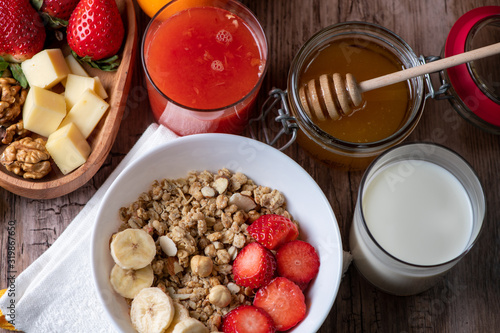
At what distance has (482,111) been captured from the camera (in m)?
1.32

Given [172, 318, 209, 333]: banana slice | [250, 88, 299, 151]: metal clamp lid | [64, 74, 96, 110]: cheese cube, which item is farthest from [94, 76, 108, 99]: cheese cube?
[172, 318, 209, 333]: banana slice

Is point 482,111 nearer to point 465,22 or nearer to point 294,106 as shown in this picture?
point 465,22

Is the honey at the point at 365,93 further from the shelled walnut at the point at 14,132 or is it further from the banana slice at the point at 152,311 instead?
the shelled walnut at the point at 14,132

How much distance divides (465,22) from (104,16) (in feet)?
2.85

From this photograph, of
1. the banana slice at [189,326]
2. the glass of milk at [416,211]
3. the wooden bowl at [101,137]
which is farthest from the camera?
the wooden bowl at [101,137]

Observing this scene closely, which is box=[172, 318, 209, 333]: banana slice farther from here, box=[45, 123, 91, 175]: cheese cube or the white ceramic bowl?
box=[45, 123, 91, 175]: cheese cube

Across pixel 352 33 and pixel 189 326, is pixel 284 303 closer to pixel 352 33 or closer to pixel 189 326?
pixel 189 326

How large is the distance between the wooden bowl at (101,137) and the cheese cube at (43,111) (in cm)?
8

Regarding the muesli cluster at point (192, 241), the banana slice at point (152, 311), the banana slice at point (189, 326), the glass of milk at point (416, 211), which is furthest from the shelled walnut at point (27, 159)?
the glass of milk at point (416, 211)

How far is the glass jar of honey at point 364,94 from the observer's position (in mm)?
1275

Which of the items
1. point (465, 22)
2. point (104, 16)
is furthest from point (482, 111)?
point (104, 16)

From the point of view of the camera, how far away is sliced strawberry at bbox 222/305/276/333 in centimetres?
110

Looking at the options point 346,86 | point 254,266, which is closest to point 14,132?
point 254,266

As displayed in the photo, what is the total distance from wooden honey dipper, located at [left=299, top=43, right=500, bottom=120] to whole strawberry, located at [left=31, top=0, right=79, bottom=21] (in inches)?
23.6
